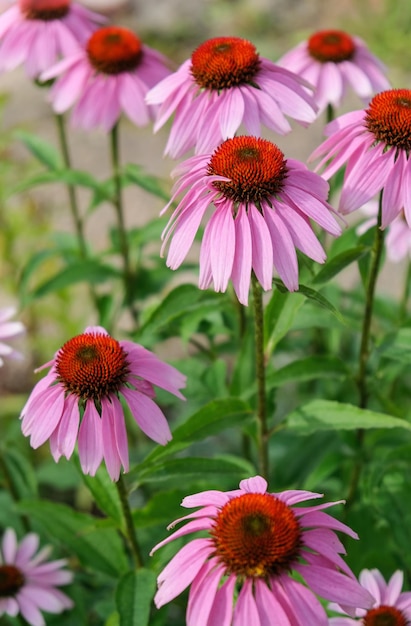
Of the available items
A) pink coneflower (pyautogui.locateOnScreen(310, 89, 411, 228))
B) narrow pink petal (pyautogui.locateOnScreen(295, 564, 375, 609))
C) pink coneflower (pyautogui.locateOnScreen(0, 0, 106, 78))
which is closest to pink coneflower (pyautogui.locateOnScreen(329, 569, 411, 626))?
narrow pink petal (pyautogui.locateOnScreen(295, 564, 375, 609))

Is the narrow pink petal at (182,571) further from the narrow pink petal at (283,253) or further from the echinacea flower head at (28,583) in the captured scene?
the echinacea flower head at (28,583)

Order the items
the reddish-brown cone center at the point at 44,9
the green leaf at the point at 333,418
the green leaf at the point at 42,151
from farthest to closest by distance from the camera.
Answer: the green leaf at the point at 42,151
the reddish-brown cone center at the point at 44,9
the green leaf at the point at 333,418

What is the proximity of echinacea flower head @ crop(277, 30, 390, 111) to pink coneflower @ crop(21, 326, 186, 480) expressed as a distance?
0.84 meters

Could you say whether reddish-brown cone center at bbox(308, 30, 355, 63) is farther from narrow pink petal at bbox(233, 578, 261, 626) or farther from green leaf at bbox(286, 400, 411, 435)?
narrow pink petal at bbox(233, 578, 261, 626)

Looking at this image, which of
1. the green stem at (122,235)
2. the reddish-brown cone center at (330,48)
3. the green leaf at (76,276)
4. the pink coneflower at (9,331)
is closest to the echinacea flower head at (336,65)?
the reddish-brown cone center at (330,48)

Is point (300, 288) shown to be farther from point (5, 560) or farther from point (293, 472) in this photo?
point (5, 560)

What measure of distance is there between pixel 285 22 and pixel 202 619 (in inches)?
194

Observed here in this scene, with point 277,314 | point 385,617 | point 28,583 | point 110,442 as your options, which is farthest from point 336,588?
point 28,583

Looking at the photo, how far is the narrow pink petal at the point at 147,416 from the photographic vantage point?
1.28 metres

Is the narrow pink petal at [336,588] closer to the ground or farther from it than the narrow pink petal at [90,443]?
closer to the ground

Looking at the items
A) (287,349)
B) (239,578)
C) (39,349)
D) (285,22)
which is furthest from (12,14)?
(285,22)

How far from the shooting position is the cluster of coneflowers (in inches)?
40.4

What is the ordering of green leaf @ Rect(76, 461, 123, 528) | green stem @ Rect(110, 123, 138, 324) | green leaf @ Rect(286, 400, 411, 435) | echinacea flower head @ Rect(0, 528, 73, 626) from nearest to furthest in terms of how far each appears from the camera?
green leaf @ Rect(286, 400, 411, 435)
green leaf @ Rect(76, 461, 123, 528)
echinacea flower head @ Rect(0, 528, 73, 626)
green stem @ Rect(110, 123, 138, 324)

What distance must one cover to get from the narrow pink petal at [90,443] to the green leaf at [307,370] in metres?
0.46
